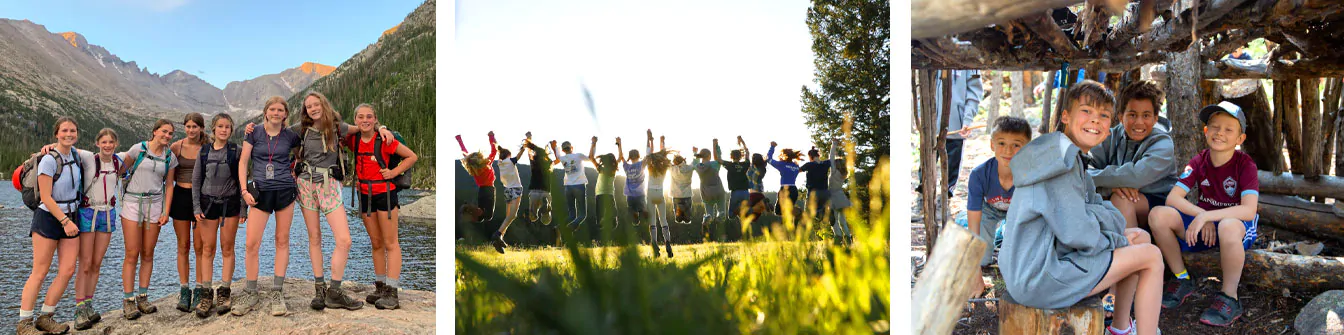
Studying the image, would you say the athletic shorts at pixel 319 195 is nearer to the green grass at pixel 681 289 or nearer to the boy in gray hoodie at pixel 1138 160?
the green grass at pixel 681 289

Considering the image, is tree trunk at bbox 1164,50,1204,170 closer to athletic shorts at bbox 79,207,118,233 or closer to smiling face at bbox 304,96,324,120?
smiling face at bbox 304,96,324,120

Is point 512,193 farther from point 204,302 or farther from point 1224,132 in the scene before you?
point 1224,132

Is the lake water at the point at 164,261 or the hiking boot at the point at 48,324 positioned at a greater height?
the lake water at the point at 164,261

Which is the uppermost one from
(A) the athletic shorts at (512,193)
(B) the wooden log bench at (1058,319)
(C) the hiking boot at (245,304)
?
(A) the athletic shorts at (512,193)

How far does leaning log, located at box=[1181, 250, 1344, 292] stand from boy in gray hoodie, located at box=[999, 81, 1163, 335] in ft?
3.36

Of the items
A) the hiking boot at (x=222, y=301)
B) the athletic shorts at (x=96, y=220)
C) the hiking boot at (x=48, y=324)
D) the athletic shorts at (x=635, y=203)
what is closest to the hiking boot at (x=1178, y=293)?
the athletic shorts at (x=635, y=203)

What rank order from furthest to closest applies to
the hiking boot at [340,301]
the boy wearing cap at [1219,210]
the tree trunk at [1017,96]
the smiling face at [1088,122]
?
the tree trunk at [1017,96] → the hiking boot at [340,301] → the boy wearing cap at [1219,210] → the smiling face at [1088,122]

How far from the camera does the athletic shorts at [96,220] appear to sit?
364 centimetres

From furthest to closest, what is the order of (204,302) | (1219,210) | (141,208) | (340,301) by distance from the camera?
1. (340,301)
2. (204,302)
3. (141,208)
4. (1219,210)

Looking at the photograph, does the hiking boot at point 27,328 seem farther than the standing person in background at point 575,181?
Yes

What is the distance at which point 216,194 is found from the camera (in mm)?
3764

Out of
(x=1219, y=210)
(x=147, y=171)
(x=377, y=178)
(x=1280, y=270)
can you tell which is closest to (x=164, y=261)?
(x=147, y=171)

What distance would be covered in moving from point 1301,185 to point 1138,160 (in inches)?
128

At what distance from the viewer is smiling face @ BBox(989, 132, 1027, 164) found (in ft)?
10.3
